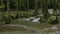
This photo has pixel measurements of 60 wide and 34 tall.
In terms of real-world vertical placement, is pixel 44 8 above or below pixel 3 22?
above

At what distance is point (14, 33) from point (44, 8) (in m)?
8.47

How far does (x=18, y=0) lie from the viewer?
2847cm

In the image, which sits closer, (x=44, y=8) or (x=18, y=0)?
(x=44, y=8)

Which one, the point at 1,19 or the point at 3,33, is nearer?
the point at 3,33

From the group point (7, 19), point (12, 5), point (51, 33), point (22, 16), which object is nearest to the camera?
point (51, 33)

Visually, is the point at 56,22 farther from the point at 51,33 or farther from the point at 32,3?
the point at 32,3

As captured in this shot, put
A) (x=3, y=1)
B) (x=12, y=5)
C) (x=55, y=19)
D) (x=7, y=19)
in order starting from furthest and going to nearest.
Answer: (x=12, y=5) → (x=3, y=1) → (x=7, y=19) → (x=55, y=19)

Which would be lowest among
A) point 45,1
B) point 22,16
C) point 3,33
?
point 22,16

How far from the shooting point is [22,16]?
28172 mm

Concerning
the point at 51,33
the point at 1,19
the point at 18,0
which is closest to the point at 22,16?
the point at 18,0

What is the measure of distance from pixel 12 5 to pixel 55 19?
1884 cm

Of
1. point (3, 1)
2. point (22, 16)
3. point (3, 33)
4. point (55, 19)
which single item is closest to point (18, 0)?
point (22, 16)

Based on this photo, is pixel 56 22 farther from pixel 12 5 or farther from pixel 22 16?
pixel 12 5

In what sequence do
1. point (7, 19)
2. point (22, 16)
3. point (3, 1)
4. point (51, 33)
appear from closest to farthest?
point (51, 33), point (7, 19), point (22, 16), point (3, 1)
